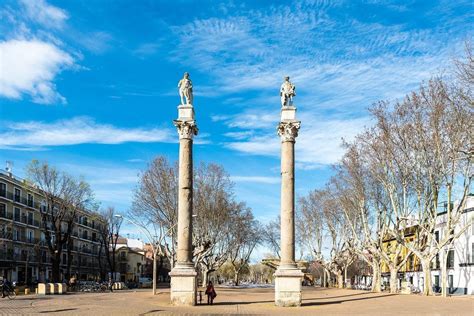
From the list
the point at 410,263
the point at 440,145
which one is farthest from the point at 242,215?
the point at 440,145

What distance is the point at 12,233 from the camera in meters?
71.1

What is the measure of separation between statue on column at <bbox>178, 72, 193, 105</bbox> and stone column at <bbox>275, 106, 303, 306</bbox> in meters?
4.95

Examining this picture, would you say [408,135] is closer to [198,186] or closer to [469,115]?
[469,115]

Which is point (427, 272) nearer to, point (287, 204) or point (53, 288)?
point (287, 204)

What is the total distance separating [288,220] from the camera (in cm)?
2781

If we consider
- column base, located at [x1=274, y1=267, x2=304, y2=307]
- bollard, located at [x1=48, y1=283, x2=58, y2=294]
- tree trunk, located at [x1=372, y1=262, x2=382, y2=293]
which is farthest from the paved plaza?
tree trunk, located at [x1=372, y1=262, x2=382, y2=293]

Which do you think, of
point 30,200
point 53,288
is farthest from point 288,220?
point 30,200

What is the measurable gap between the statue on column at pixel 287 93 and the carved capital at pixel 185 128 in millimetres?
4840

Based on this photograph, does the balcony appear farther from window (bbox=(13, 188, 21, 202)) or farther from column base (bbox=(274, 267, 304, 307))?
column base (bbox=(274, 267, 304, 307))

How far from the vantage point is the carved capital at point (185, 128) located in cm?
2864

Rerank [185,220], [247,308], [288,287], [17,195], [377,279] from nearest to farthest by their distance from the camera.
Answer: [247,308]
[288,287]
[185,220]
[377,279]
[17,195]

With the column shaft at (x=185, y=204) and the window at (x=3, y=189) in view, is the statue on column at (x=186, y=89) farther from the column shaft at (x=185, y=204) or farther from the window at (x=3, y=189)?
the window at (x=3, y=189)

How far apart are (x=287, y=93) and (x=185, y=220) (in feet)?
27.7

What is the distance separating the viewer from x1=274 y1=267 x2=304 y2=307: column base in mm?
26594
